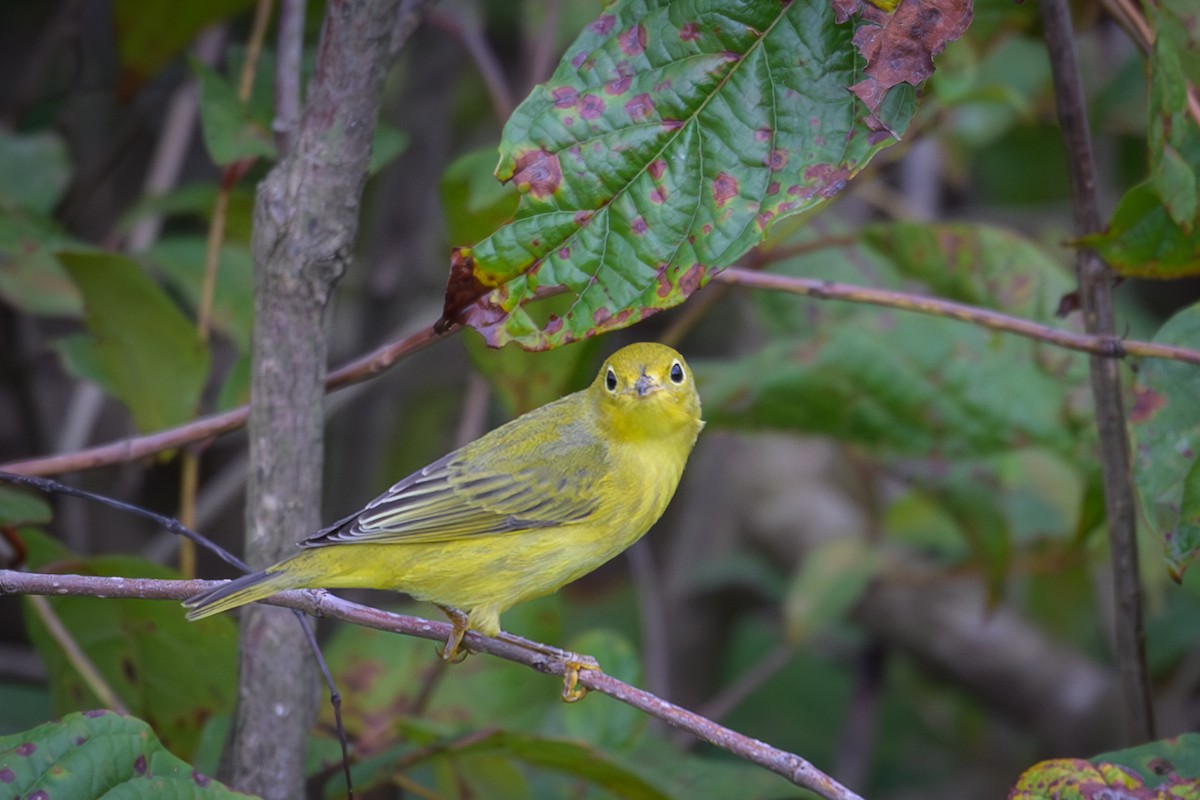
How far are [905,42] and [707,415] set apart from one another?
1555mm

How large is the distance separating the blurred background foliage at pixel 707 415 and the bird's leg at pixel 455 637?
0.52 feet

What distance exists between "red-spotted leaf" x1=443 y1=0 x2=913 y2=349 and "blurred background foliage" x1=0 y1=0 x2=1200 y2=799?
605 millimetres

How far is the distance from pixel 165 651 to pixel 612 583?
143 inches

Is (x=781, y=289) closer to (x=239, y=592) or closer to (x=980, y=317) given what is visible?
(x=980, y=317)

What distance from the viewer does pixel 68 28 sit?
3.87 metres

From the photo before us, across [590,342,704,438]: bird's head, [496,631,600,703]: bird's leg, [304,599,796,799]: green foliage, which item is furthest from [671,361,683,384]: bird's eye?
[304,599,796,799]: green foliage

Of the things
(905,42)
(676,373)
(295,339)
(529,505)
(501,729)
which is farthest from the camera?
(676,373)

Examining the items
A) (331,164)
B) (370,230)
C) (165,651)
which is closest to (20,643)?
(370,230)

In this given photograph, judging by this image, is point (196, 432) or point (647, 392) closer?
point (196, 432)

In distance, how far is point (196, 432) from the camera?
2.21 m

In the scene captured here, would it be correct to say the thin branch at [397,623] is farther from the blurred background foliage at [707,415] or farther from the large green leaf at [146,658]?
the large green leaf at [146,658]

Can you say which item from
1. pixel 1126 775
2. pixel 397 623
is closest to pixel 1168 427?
pixel 1126 775

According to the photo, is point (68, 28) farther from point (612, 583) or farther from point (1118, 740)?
point (1118, 740)

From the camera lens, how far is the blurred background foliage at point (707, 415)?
2.59 meters
